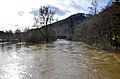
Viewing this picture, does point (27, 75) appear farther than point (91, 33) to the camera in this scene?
No

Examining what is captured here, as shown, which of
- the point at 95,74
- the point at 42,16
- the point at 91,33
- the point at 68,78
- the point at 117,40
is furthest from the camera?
the point at 42,16

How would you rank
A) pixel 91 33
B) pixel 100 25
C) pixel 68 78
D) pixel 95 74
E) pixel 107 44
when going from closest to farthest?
pixel 68 78 → pixel 95 74 → pixel 107 44 → pixel 100 25 → pixel 91 33

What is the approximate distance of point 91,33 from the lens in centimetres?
4666

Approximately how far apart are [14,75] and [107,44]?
857 inches

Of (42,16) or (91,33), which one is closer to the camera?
(91,33)

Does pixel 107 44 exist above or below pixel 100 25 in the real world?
below

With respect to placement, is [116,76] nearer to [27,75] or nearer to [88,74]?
[88,74]

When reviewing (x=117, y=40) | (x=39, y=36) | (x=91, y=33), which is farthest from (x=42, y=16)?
(x=117, y=40)

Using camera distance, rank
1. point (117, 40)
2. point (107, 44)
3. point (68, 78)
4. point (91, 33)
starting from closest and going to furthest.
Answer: point (68, 78) → point (117, 40) → point (107, 44) → point (91, 33)

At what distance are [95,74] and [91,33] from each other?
1389 inches

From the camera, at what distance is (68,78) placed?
1089 cm

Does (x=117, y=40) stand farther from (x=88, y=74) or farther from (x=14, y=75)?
(x=14, y=75)

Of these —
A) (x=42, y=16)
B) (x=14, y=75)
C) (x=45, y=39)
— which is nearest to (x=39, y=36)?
(x=45, y=39)

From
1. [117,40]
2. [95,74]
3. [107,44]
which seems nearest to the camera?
[95,74]
